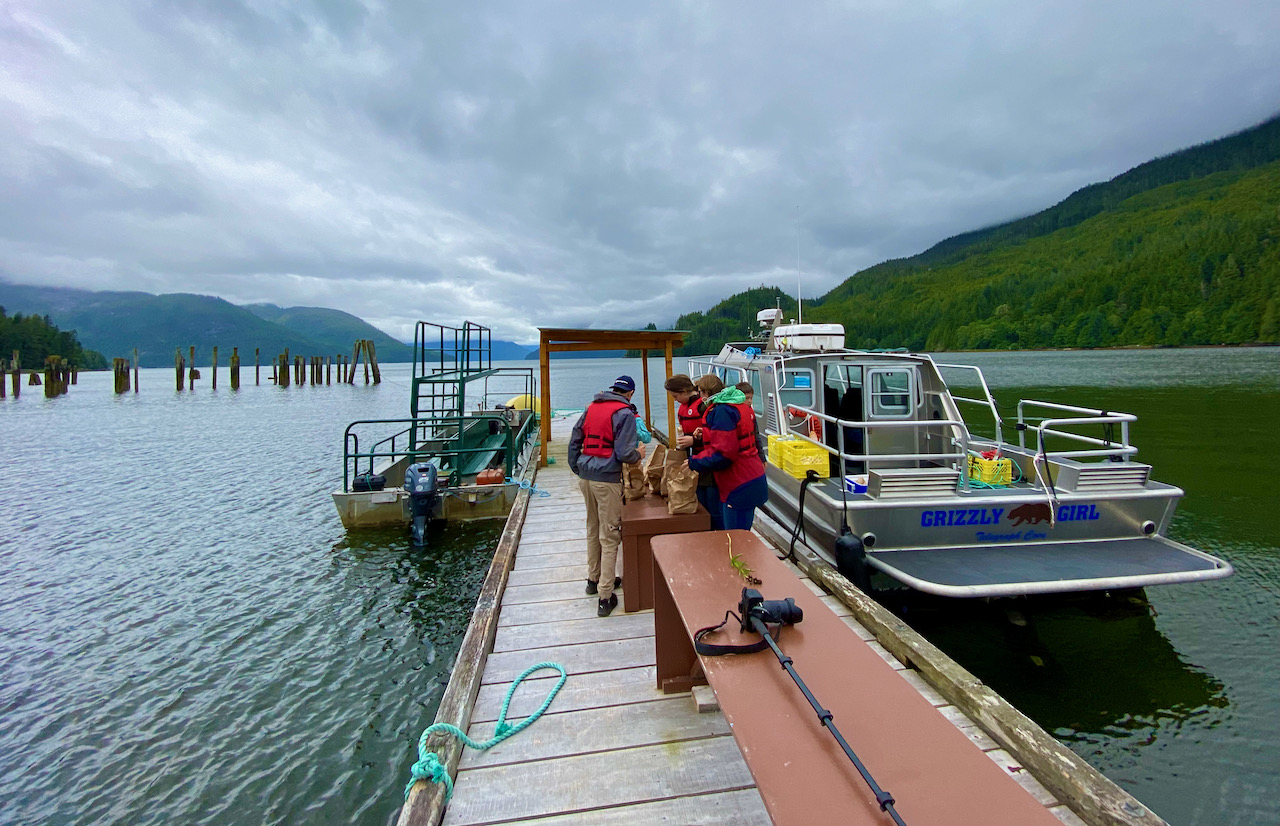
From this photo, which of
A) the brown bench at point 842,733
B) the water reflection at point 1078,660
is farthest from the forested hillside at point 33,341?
the water reflection at point 1078,660

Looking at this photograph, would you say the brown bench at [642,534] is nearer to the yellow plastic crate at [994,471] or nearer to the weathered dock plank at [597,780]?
the weathered dock plank at [597,780]

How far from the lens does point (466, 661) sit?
12.5 feet

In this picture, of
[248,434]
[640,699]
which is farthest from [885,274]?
[640,699]

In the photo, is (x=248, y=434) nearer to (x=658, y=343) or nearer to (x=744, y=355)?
(x=658, y=343)

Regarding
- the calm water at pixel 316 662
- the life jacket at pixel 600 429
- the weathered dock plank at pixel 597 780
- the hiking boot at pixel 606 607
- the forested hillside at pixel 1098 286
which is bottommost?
the calm water at pixel 316 662

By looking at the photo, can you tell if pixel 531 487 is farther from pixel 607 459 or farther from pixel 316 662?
pixel 607 459

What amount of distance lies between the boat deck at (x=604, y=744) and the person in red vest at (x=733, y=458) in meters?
1.13

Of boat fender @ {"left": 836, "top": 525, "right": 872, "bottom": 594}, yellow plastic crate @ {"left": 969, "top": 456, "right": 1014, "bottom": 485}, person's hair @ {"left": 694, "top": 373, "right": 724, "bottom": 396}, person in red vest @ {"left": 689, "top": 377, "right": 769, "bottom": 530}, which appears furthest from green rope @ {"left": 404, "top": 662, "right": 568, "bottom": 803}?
yellow plastic crate @ {"left": 969, "top": 456, "right": 1014, "bottom": 485}

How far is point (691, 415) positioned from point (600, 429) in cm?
118

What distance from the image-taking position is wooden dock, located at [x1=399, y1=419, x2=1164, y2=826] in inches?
104

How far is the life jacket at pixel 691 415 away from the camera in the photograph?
548 centimetres

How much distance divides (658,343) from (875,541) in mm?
7090

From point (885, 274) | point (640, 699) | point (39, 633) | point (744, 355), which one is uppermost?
point (885, 274)

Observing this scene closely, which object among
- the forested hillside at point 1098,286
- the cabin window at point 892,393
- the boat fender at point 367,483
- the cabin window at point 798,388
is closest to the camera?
the cabin window at point 892,393
